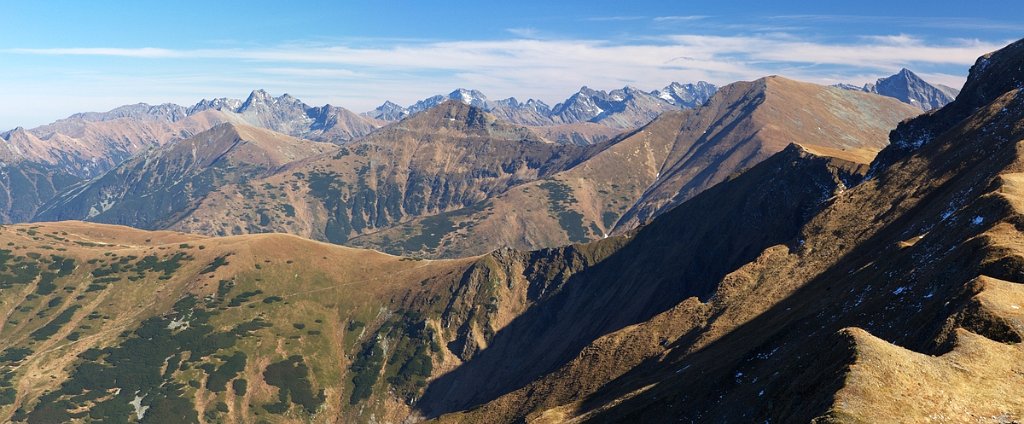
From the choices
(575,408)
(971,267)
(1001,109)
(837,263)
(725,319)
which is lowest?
(575,408)

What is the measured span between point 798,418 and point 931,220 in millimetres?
109142

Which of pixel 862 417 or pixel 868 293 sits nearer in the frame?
pixel 862 417

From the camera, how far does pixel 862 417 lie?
61.5m

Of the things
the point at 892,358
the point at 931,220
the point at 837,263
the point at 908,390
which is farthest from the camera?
the point at 837,263

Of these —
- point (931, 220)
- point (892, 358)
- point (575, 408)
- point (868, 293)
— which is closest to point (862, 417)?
point (892, 358)

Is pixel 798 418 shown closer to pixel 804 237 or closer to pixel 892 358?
pixel 892 358

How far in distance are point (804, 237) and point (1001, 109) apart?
69.4 metres

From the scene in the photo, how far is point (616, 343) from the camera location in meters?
198

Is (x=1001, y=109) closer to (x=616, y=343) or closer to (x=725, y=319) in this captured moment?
(x=725, y=319)

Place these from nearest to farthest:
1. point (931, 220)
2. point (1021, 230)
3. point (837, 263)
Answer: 1. point (1021, 230)
2. point (931, 220)
3. point (837, 263)

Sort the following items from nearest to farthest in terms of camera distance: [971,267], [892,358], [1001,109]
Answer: [892,358]
[971,267]
[1001,109]

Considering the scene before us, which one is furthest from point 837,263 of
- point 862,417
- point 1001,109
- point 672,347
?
point 862,417

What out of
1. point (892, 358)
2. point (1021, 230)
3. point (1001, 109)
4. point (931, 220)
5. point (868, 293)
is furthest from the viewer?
point (1001, 109)

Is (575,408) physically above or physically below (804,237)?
below
